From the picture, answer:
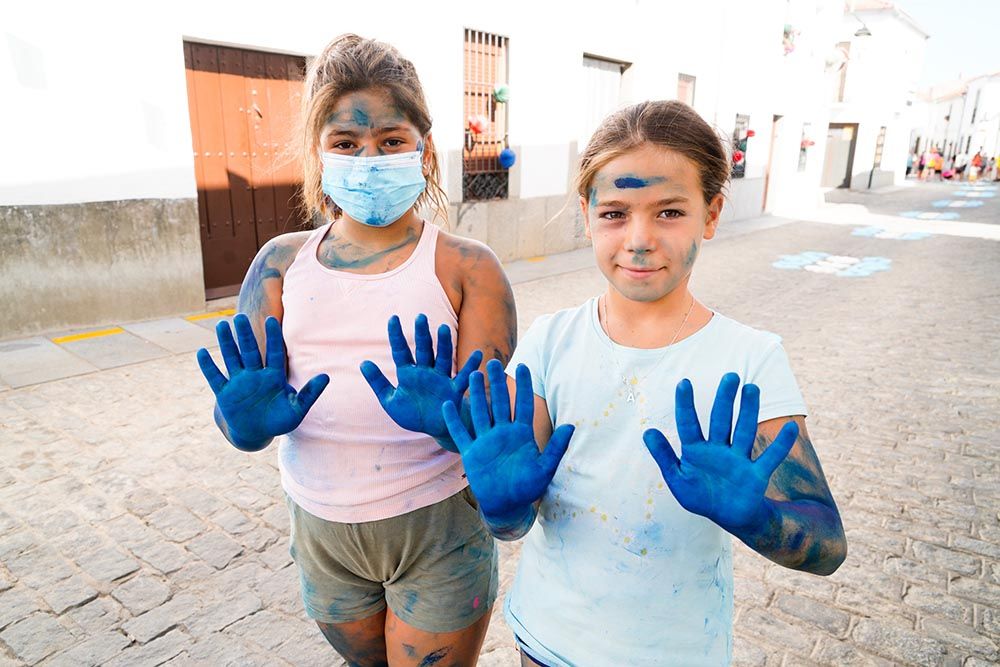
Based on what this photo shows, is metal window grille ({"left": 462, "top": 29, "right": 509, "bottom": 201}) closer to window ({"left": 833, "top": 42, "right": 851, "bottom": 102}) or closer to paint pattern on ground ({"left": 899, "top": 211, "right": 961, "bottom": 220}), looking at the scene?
paint pattern on ground ({"left": 899, "top": 211, "right": 961, "bottom": 220})

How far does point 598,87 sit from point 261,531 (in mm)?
10188

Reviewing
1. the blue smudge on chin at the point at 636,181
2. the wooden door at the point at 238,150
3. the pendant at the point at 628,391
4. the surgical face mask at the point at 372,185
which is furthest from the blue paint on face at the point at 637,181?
the wooden door at the point at 238,150

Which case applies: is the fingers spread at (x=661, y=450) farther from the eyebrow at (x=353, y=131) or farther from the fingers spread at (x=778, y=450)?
the eyebrow at (x=353, y=131)

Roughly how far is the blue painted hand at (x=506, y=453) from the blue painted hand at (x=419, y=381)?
178mm

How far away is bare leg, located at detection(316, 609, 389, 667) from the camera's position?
1529 millimetres

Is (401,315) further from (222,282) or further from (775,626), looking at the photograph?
(222,282)

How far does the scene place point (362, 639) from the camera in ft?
5.06

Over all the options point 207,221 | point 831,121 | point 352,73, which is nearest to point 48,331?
point 207,221

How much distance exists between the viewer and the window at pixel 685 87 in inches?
528

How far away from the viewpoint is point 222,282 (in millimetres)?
7102

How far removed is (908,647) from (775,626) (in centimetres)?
45

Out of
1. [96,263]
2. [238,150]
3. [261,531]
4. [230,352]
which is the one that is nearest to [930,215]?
[238,150]

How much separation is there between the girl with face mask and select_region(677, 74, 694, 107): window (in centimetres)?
1316

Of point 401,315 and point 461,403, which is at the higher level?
point 401,315
